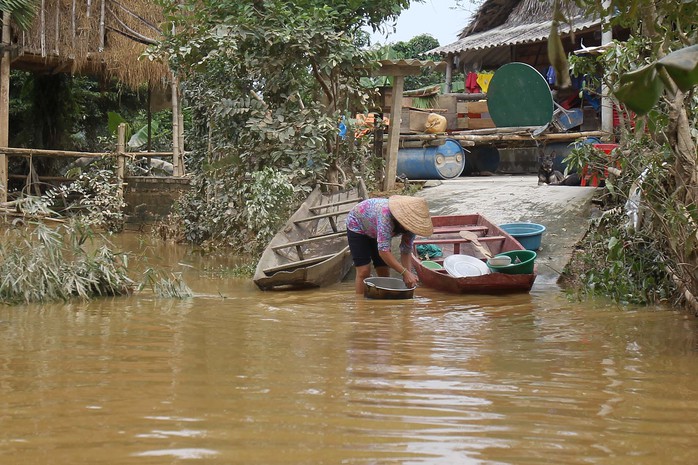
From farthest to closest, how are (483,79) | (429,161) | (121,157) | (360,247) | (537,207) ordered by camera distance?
(483,79)
(121,157)
(429,161)
(537,207)
(360,247)

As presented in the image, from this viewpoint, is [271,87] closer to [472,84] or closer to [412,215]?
[412,215]

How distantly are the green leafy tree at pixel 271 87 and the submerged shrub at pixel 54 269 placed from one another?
121 inches

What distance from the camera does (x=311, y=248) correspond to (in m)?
9.78

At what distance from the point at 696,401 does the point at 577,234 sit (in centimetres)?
647

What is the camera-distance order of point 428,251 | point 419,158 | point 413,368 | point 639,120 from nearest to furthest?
1. point 413,368
2. point 639,120
3. point 428,251
4. point 419,158

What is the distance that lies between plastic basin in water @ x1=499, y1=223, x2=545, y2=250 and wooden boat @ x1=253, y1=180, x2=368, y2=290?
1858 mm

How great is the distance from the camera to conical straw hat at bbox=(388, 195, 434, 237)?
7.36 m

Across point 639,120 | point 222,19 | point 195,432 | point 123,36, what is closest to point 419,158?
point 222,19

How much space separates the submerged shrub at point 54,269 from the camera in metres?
6.77

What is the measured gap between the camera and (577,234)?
9883 millimetres

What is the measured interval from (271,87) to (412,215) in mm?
4642

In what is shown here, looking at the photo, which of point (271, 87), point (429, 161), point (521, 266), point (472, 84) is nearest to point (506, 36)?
point (472, 84)

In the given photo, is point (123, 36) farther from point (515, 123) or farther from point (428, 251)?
point (428, 251)

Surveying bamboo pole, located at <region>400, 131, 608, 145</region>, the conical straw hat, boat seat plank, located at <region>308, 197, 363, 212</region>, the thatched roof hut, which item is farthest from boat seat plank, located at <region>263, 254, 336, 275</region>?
the thatched roof hut
